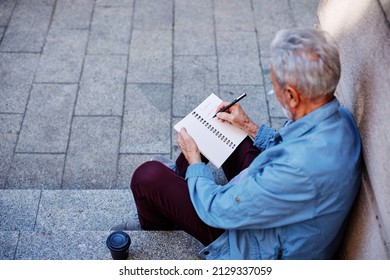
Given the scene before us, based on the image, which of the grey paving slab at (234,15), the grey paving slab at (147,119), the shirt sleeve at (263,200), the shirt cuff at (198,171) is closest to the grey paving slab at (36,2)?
the grey paving slab at (147,119)

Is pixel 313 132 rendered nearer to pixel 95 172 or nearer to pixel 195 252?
pixel 195 252

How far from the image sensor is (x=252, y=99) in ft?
13.9

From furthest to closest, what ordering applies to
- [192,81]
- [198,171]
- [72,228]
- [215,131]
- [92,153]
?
[192,81]
[92,153]
[72,228]
[215,131]
[198,171]

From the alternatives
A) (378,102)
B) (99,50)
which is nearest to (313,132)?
(378,102)

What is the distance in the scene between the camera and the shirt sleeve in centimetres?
197

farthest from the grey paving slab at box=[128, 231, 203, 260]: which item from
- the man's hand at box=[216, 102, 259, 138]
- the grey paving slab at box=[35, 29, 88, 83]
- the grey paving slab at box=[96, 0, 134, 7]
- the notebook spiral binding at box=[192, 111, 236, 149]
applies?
Result: the grey paving slab at box=[96, 0, 134, 7]

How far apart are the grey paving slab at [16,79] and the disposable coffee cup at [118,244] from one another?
196 centimetres

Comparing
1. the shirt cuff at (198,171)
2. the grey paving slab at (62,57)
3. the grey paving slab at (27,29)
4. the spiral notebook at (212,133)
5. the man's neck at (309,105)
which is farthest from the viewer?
the grey paving slab at (27,29)

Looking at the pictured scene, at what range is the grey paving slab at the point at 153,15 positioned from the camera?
489 cm

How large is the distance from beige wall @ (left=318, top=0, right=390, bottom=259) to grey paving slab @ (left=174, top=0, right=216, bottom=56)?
2215 mm

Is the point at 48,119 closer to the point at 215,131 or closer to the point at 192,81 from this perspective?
the point at 192,81

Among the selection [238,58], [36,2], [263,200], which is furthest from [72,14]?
[263,200]

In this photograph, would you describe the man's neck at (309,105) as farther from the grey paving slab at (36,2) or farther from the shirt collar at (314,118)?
the grey paving slab at (36,2)

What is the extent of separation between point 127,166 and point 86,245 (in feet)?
3.53
